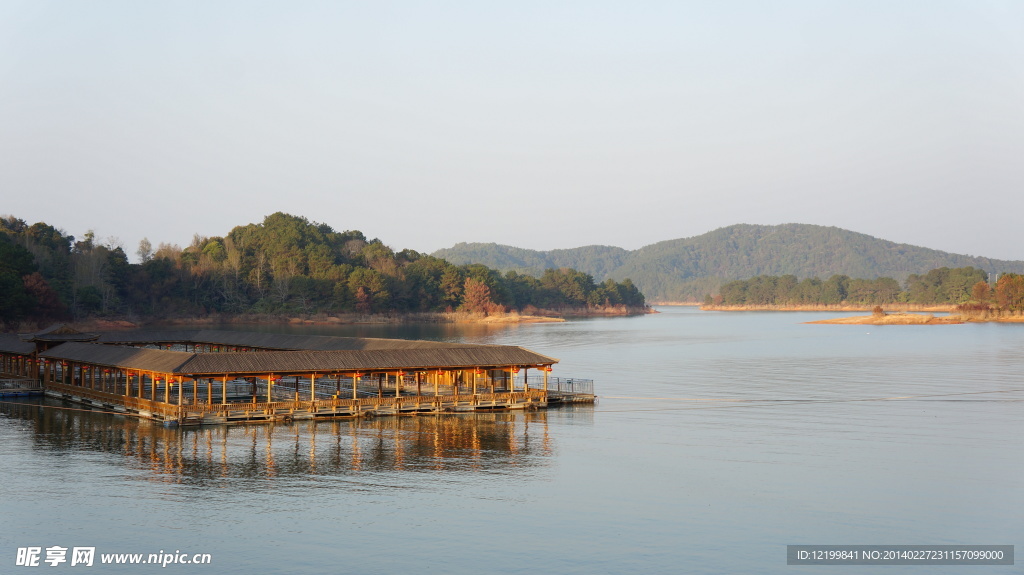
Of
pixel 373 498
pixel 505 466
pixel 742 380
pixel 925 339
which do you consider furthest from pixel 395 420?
pixel 925 339

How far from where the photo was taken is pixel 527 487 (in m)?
33.2

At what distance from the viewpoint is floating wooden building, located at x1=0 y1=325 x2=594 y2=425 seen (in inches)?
1747

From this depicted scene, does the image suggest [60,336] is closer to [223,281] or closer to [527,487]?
[527,487]

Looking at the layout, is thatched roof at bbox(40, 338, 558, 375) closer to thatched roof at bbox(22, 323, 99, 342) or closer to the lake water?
thatched roof at bbox(22, 323, 99, 342)

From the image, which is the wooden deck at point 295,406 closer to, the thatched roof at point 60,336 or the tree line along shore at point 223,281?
the thatched roof at point 60,336

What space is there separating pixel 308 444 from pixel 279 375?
632 cm

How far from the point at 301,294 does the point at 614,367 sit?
100453 mm

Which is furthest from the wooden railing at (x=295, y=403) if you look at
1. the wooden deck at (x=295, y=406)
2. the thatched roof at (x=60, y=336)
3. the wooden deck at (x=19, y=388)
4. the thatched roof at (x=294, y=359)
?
the thatched roof at (x=60, y=336)

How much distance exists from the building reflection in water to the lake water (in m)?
0.18
